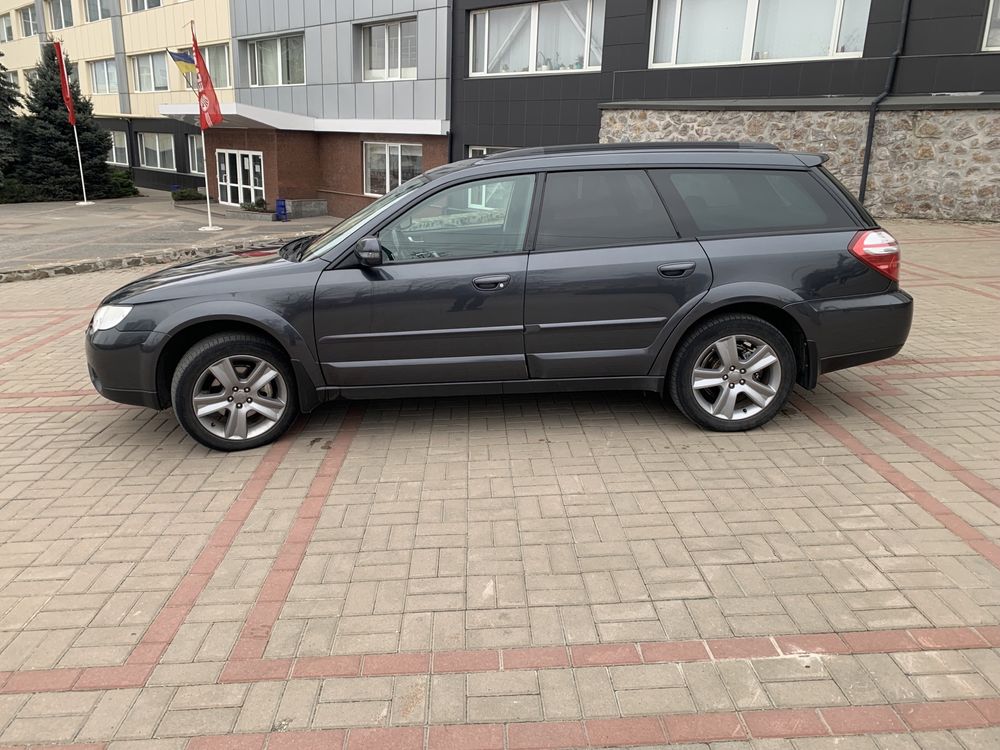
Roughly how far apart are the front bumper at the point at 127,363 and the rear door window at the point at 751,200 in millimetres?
3287

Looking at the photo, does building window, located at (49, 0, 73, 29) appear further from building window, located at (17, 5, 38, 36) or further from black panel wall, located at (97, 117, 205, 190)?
black panel wall, located at (97, 117, 205, 190)

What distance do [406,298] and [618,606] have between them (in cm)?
229

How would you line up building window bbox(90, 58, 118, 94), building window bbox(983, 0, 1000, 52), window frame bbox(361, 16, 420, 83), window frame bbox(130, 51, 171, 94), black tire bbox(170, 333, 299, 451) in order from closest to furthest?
black tire bbox(170, 333, 299, 451) → building window bbox(983, 0, 1000, 52) → window frame bbox(361, 16, 420, 83) → window frame bbox(130, 51, 171, 94) → building window bbox(90, 58, 118, 94)

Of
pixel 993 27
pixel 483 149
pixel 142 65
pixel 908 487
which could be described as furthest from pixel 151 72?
pixel 908 487

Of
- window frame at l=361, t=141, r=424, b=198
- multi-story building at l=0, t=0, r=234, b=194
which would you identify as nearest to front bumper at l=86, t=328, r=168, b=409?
window frame at l=361, t=141, r=424, b=198

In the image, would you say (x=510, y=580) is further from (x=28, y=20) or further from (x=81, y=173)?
(x=28, y=20)

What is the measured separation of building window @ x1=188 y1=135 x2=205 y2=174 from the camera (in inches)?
1282

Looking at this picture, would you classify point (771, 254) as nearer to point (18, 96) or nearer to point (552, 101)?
point (552, 101)

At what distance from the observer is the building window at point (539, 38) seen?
17734 millimetres

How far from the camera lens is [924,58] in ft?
44.2

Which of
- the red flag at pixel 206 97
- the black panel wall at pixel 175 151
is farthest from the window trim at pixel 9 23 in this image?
the red flag at pixel 206 97

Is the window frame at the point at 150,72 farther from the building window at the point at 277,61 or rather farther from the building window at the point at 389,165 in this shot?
the building window at the point at 389,165

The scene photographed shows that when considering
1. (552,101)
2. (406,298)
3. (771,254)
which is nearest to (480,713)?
(406,298)

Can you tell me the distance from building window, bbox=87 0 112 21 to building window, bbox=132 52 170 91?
2598 millimetres
